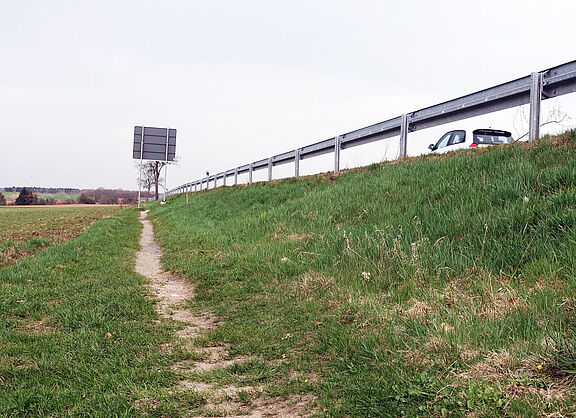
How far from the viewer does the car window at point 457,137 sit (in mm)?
14547

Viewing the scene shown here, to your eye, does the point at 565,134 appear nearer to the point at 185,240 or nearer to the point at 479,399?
the point at 479,399

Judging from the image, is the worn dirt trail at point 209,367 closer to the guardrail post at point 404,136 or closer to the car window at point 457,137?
the guardrail post at point 404,136

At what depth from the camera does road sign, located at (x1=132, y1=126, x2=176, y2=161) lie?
34250mm

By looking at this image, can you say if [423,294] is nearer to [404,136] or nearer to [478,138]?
[404,136]

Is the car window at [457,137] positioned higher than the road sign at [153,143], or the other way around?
the road sign at [153,143]

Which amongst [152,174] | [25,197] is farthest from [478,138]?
[25,197]

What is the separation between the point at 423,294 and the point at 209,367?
2.20 m

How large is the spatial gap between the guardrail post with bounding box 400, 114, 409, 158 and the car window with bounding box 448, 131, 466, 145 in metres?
5.77

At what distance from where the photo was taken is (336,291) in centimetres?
454

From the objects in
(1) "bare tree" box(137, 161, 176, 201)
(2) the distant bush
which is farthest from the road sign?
(2) the distant bush

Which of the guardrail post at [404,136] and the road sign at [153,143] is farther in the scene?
the road sign at [153,143]

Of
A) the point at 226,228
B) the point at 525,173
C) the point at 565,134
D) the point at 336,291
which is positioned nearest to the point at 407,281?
the point at 336,291

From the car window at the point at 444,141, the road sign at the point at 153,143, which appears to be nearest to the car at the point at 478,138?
the car window at the point at 444,141

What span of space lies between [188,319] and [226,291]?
99 centimetres
